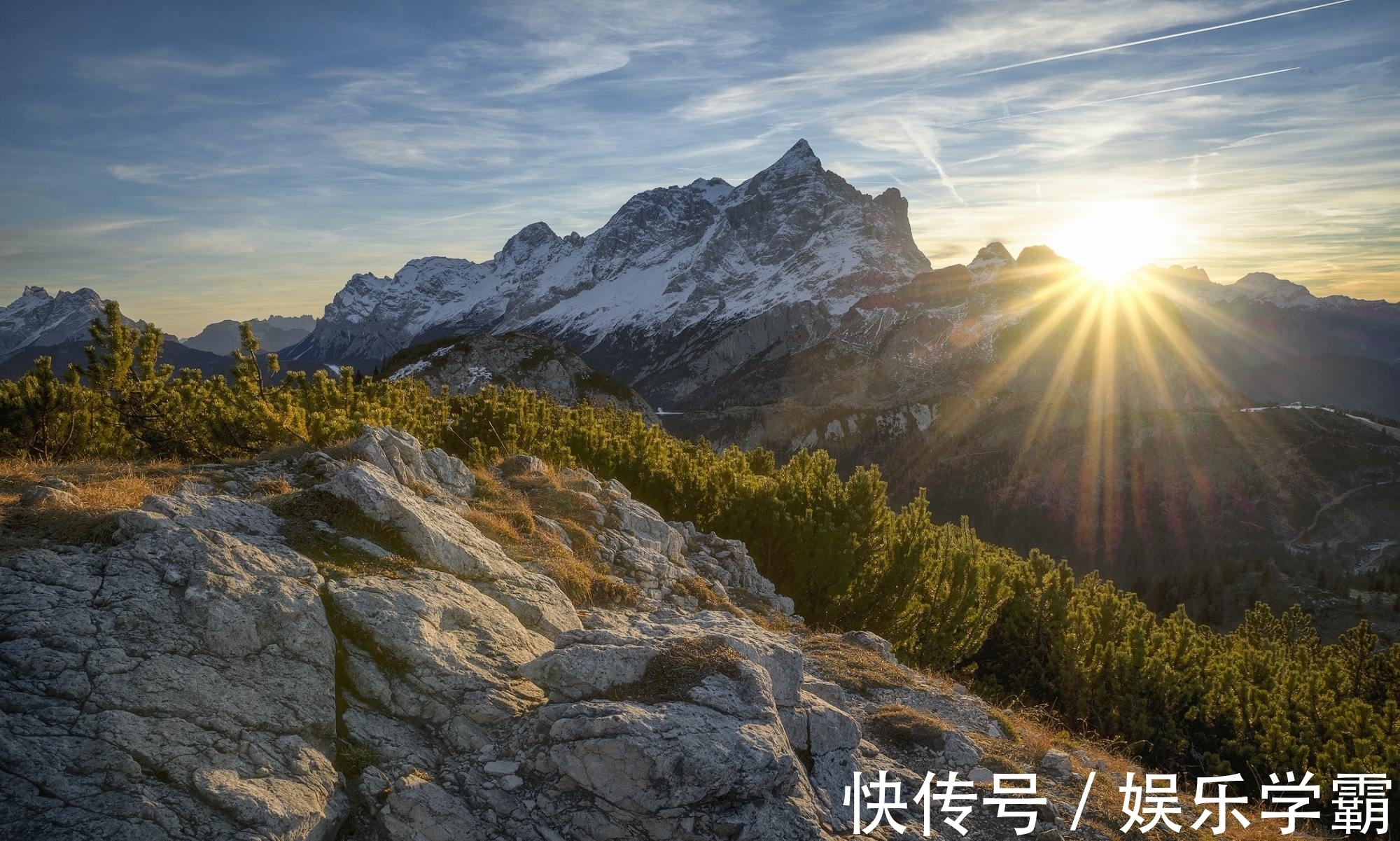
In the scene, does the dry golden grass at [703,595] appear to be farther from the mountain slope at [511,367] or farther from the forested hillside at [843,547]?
the mountain slope at [511,367]

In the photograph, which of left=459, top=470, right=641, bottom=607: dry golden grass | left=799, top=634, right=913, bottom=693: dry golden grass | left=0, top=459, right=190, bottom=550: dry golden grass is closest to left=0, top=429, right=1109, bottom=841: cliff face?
left=0, top=459, right=190, bottom=550: dry golden grass

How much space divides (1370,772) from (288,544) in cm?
2646

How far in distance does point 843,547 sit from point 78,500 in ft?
63.8

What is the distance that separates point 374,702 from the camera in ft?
25.6

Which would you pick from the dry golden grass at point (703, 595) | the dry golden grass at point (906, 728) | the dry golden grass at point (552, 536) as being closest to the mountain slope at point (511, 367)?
the dry golden grass at point (552, 536)

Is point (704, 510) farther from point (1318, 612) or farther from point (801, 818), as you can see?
point (1318, 612)

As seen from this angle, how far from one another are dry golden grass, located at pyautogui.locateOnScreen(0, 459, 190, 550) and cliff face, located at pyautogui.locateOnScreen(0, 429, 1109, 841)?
0.78ft

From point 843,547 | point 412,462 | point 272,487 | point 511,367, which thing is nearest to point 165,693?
point 272,487

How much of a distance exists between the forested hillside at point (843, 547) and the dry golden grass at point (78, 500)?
11.6 ft

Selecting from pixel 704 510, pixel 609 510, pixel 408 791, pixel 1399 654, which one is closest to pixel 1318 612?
pixel 1399 654

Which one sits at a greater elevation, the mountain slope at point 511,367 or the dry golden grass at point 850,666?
the mountain slope at point 511,367

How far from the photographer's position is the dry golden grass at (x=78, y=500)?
825 centimetres

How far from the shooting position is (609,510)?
1775cm

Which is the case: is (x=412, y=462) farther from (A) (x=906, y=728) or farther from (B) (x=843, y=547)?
(B) (x=843, y=547)
